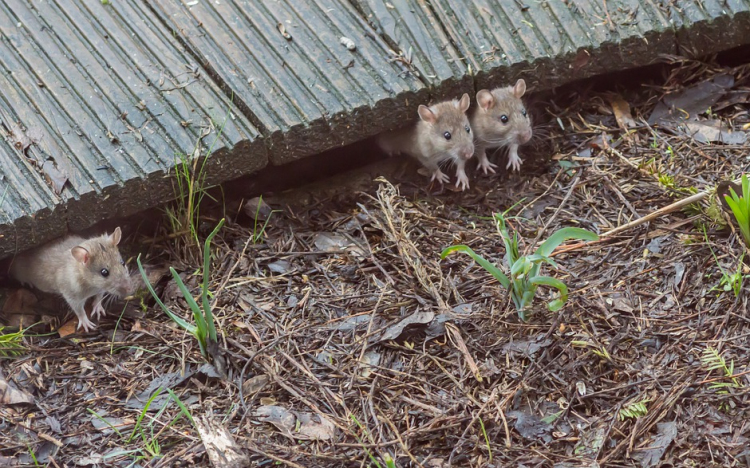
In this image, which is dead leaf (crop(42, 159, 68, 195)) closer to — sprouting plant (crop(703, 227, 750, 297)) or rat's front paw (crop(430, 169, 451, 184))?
rat's front paw (crop(430, 169, 451, 184))

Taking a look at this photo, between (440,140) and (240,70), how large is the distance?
1.31 meters

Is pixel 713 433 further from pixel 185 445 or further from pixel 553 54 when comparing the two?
pixel 553 54

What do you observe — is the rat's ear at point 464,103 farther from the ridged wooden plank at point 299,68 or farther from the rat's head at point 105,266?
the rat's head at point 105,266

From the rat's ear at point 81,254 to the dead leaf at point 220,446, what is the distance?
1.35 metres

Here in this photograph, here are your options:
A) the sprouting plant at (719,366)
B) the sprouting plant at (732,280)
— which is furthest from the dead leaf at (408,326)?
the sprouting plant at (732,280)

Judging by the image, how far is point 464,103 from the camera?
523cm

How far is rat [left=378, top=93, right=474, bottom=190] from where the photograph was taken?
526 cm

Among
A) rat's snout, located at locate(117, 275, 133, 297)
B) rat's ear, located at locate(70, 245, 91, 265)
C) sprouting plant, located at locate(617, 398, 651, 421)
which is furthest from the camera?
rat's snout, located at locate(117, 275, 133, 297)

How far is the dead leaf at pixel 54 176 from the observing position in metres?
4.26

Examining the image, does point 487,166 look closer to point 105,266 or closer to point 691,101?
point 691,101

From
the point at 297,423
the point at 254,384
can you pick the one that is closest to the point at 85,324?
the point at 254,384

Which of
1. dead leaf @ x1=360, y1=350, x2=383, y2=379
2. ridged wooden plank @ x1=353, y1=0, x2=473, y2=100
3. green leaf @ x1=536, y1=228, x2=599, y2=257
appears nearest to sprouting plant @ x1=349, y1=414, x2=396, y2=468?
dead leaf @ x1=360, y1=350, x2=383, y2=379

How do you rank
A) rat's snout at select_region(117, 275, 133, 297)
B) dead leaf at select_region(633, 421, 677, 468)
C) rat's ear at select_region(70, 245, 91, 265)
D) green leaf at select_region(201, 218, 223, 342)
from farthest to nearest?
rat's snout at select_region(117, 275, 133, 297) → rat's ear at select_region(70, 245, 91, 265) → green leaf at select_region(201, 218, 223, 342) → dead leaf at select_region(633, 421, 677, 468)

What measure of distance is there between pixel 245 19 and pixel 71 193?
1.60 meters
